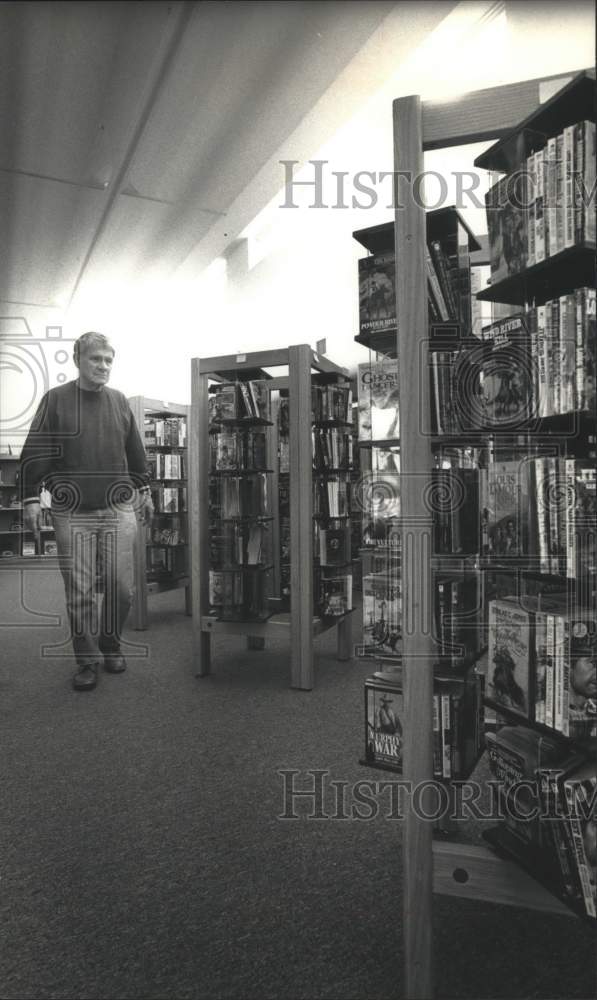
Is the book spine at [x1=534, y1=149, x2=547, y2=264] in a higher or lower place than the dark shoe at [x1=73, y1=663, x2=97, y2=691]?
higher

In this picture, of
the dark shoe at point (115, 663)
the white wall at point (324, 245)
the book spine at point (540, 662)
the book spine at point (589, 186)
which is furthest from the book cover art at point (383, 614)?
the dark shoe at point (115, 663)

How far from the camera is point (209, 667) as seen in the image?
3.30 m

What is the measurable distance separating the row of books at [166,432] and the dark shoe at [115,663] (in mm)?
1925

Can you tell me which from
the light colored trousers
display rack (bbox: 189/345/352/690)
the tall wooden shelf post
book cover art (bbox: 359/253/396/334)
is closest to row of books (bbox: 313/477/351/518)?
display rack (bbox: 189/345/352/690)

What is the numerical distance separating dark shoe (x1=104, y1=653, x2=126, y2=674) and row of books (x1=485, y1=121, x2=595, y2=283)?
2.78 m

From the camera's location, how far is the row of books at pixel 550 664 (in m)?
1.12

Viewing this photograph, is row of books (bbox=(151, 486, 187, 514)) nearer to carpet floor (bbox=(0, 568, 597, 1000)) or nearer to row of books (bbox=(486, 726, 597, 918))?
carpet floor (bbox=(0, 568, 597, 1000))

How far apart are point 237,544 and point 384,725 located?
74.4 inches

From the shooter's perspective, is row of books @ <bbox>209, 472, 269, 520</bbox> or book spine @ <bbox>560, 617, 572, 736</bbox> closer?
book spine @ <bbox>560, 617, 572, 736</bbox>

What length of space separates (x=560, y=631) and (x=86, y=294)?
7.57m

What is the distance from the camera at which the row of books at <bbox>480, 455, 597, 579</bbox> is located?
1101 mm

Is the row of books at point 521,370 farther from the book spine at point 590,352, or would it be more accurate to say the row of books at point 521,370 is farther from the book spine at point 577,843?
the book spine at point 577,843

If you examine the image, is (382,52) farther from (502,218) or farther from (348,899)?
(348,899)

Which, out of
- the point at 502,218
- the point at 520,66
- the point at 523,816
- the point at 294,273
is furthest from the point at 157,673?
the point at 294,273
